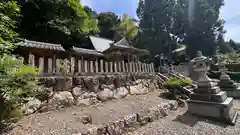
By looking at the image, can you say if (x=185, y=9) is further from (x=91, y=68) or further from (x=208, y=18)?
(x=91, y=68)

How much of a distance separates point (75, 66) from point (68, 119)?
2.31 meters

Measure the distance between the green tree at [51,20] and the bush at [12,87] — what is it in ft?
32.2

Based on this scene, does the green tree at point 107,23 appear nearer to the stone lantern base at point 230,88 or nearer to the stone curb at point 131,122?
the stone lantern base at point 230,88

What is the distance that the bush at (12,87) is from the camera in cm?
239

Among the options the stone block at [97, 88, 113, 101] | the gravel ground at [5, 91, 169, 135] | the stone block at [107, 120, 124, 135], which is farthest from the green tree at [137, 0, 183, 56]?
the stone block at [107, 120, 124, 135]

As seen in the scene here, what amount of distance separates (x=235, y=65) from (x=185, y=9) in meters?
9.62

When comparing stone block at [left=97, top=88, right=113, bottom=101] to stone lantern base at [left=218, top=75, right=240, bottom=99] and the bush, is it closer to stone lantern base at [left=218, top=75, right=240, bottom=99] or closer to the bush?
the bush

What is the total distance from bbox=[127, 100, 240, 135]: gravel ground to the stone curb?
6.5 inches

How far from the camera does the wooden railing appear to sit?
12.0 ft

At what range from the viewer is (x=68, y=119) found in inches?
127

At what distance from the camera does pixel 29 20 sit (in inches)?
461

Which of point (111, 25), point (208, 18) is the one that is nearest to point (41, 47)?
point (111, 25)

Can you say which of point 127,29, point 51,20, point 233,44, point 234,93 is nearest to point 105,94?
point 234,93

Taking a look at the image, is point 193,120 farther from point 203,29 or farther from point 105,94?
point 203,29
